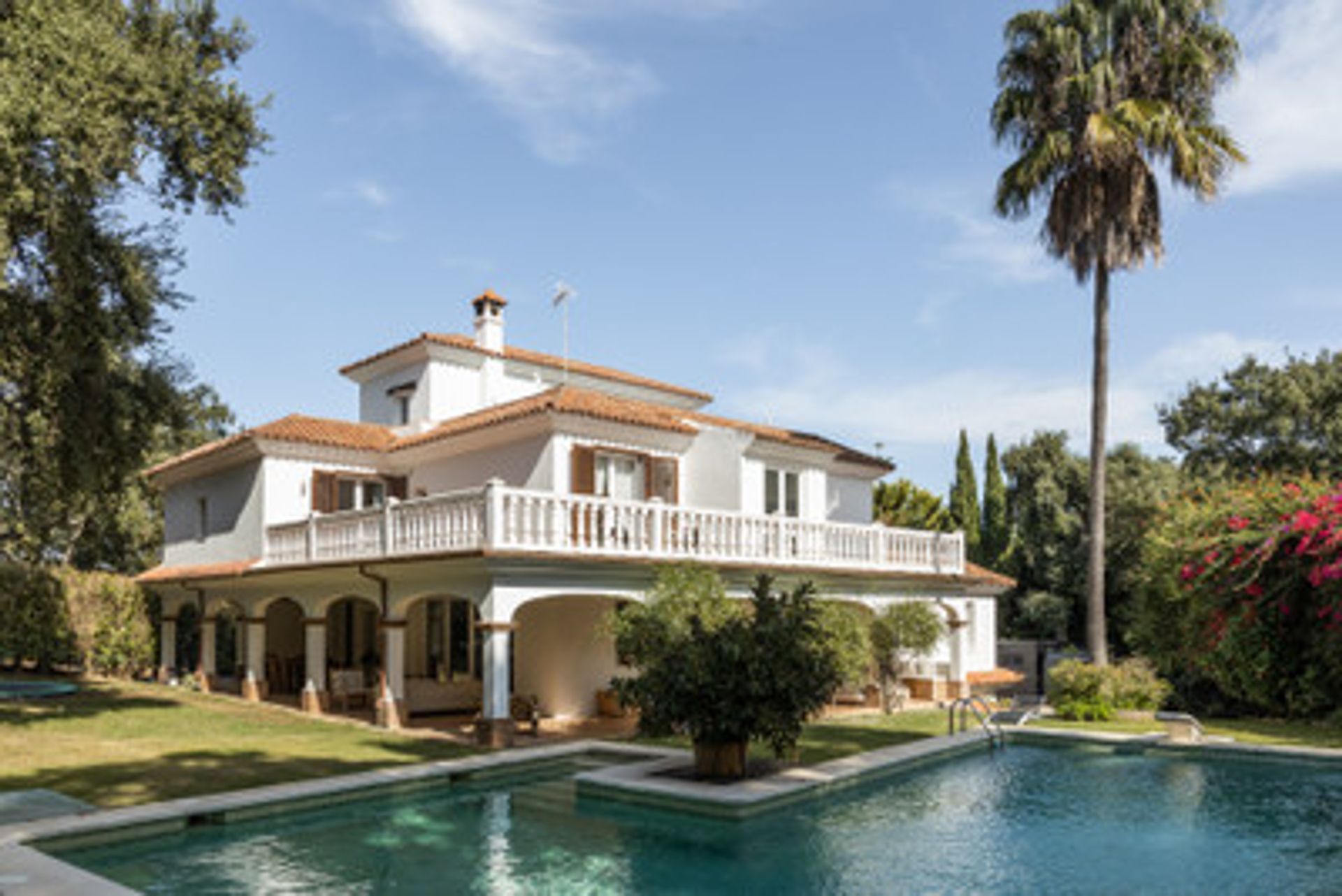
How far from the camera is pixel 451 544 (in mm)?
19109

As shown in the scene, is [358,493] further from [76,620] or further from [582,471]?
[76,620]

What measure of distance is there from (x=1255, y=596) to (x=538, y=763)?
11450 mm

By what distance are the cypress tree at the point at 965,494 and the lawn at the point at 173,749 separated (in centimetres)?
3162

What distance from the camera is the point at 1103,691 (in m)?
23.3

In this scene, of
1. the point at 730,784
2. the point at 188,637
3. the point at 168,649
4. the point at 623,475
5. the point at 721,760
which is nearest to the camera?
the point at 730,784

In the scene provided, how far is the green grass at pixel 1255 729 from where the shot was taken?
786 inches

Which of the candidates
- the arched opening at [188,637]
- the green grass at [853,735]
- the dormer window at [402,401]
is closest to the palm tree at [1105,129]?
the green grass at [853,735]

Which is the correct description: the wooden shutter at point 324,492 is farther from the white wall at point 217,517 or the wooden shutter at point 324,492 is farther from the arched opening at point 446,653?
the arched opening at point 446,653

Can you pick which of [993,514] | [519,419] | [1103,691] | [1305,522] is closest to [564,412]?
[519,419]

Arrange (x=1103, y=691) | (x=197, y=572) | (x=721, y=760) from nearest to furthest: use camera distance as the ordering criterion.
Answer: (x=721, y=760)
(x=1103, y=691)
(x=197, y=572)

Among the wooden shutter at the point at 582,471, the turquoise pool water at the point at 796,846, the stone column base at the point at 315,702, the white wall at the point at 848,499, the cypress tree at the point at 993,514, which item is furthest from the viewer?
the cypress tree at the point at 993,514

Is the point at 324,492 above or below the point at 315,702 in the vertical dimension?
above

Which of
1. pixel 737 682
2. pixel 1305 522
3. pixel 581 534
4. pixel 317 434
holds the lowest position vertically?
pixel 737 682

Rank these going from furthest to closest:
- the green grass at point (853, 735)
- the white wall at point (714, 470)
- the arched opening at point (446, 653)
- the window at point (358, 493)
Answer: the window at point (358, 493)
the white wall at point (714, 470)
the arched opening at point (446, 653)
the green grass at point (853, 735)
